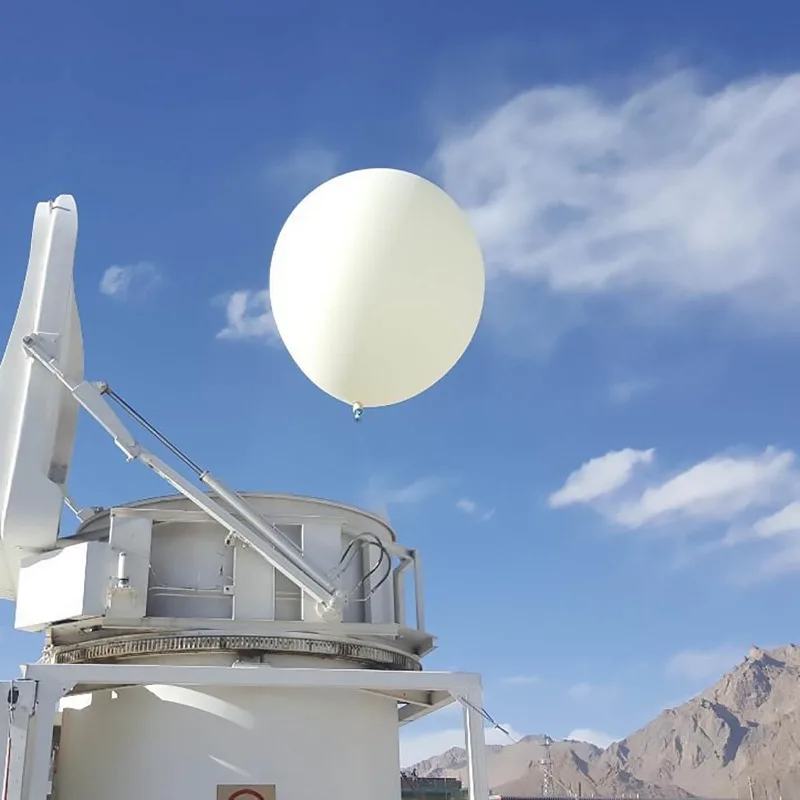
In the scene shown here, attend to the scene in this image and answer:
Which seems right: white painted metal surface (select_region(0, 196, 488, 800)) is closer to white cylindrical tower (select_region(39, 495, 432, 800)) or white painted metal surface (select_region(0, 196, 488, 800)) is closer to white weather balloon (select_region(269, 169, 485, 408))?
white cylindrical tower (select_region(39, 495, 432, 800))

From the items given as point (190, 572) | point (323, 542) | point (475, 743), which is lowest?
point (475, 743)

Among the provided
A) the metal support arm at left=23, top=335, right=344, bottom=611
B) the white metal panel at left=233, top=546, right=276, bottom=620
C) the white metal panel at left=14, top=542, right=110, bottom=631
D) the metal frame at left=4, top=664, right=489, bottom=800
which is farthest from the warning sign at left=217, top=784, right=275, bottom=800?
the white metal panel at left=14, top=542, right=110, bottom=631

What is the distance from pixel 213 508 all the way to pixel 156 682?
7.95 feet

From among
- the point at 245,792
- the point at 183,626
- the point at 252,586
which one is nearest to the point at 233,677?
the point at 183,626

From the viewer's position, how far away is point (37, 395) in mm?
13188

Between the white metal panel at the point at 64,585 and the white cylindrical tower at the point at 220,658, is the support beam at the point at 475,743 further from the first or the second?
the white metal panel at the point at 64,585

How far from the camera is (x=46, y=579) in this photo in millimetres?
13086

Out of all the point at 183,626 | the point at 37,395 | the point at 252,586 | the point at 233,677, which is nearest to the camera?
the point at 233,677

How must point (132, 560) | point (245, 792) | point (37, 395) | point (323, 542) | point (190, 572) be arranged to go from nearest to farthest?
point (245, 792), point (132, 560), point (37, 395), point (190, 572), point (323, 542)

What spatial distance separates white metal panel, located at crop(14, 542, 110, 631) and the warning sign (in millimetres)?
2732

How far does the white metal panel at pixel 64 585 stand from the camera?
12539mm

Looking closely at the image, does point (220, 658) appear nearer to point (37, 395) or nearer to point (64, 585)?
point (64, 585)

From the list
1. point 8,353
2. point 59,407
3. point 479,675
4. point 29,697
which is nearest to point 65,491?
point 59,407

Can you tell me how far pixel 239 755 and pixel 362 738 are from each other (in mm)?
1754
